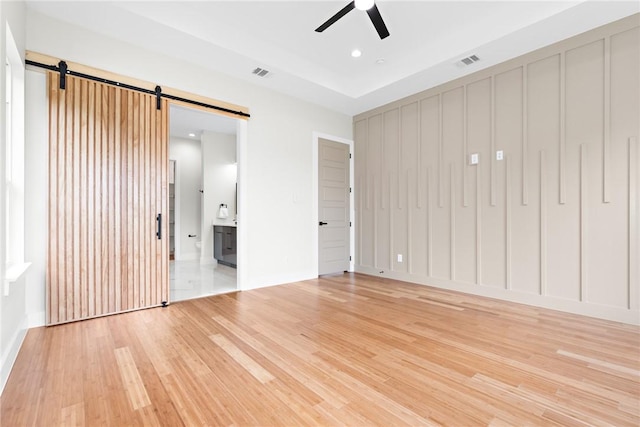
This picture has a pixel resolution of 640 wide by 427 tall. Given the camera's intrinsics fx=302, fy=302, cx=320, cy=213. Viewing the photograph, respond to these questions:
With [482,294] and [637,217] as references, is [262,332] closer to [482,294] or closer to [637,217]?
[482,294]

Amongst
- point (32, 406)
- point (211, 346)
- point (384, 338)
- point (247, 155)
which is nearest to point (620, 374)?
point (384, 338)

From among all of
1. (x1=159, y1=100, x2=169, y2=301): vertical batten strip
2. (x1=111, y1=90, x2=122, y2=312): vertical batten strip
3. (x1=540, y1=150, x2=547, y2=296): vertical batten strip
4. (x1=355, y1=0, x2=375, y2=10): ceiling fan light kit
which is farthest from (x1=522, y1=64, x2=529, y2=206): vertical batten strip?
(x1=111, y1=90, x2=122, y2=312): vertical batten strip

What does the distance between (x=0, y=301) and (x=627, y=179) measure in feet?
17.2

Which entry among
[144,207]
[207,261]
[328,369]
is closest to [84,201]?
[144,207]

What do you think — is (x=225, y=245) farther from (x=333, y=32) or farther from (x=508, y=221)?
(x=508, y=221)

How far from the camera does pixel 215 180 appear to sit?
274 inches

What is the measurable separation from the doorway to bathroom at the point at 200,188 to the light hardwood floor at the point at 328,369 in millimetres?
2706

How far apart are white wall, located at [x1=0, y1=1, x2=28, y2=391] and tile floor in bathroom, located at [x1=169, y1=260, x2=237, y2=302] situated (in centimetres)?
147

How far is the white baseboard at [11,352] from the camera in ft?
6.24

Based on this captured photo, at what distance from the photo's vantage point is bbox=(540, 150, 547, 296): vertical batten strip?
3521mm

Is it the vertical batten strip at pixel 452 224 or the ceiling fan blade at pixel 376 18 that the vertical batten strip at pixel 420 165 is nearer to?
the vertical batten strip at pixel 452 224

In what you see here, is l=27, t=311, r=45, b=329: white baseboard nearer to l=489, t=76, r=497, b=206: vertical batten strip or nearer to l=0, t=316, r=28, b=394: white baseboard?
l=0, t=316, r=28, b=394: white baseboard

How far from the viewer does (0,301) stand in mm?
1866

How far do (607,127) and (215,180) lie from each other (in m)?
6.61
